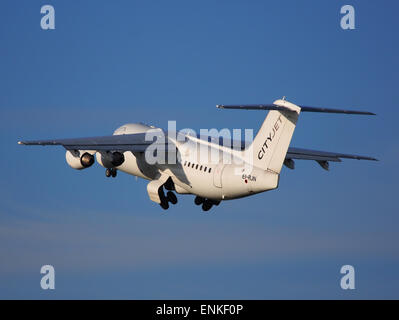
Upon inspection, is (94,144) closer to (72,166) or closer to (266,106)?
(72,166)

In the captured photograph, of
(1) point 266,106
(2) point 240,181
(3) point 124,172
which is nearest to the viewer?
(1) point 266,106

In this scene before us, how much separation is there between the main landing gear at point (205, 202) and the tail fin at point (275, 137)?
18.2ft

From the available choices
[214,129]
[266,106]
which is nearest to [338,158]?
[214,129]

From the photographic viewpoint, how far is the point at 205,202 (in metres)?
46.1

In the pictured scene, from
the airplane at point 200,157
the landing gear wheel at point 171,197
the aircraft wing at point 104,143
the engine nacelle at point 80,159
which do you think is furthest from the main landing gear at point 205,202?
the engine nacelle at point 80,159

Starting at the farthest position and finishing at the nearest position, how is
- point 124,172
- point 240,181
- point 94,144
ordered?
point 124,172 < point 94,144 < point 240,181

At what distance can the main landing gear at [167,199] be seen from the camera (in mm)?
45219

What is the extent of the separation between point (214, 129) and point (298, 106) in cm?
627

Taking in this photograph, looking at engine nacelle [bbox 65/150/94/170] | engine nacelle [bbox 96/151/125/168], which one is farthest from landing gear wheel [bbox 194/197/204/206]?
engine nacelle [bbox 65/150/94/170]

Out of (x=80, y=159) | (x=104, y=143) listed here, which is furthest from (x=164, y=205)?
(x=80, y=159)

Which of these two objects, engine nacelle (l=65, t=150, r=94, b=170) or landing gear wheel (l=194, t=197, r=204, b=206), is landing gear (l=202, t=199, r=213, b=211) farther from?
engine nacelle (l=65, t=150, r=94, b=170)

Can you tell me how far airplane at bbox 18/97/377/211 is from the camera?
131ft

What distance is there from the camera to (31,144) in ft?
143

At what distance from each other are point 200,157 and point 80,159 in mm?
4893
